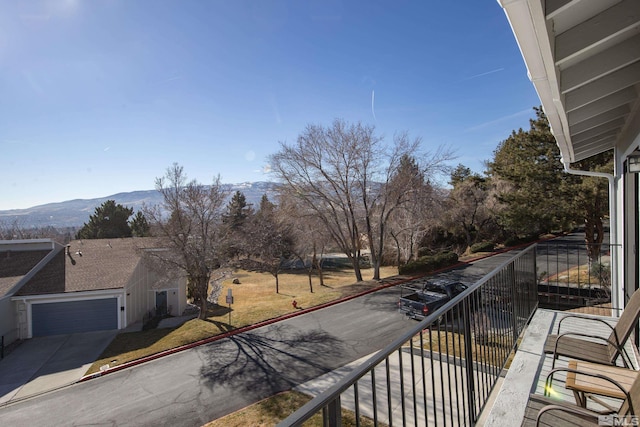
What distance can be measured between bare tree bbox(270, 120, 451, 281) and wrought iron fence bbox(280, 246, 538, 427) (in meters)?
12.9

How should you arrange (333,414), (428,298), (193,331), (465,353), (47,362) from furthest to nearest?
(193,331) < (47,362) < (428,298) < (465,353) < (333,414)

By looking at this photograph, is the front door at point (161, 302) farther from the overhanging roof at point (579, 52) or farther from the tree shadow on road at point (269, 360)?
the overhanging roof at point (579, 52)

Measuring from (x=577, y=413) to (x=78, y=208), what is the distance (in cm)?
16644

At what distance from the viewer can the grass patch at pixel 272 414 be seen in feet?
20.2

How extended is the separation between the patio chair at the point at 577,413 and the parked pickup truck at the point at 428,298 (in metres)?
9.07

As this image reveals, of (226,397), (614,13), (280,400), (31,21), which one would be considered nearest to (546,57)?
(614,13)

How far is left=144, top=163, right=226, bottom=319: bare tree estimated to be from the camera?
47.9 feet

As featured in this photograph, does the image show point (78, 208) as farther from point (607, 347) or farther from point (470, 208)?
point (607, 347)

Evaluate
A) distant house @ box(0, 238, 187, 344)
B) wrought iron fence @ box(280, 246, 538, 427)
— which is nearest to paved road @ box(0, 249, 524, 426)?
wrought iron fence @ box(280, 246, 538, 427)

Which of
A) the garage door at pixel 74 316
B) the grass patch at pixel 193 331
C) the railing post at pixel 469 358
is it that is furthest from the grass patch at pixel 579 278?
the garage door at pixel 74 316

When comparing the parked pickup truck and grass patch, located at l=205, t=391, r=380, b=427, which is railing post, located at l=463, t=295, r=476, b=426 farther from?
the parked pickup truck

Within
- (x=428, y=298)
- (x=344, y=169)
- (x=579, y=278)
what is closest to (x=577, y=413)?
(x=428, y=298)

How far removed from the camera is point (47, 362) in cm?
1199

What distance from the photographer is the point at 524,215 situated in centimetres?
1680
